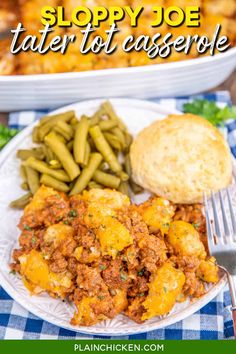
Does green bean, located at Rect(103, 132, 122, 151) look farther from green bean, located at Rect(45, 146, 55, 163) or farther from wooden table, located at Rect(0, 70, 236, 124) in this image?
wooden table, located at Rect(0, 70, 236, 124)

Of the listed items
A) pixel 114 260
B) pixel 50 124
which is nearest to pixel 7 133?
pixel 50 124

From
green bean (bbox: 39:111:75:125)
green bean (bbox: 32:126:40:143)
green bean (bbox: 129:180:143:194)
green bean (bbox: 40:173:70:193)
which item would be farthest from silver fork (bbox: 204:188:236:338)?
green bean (bbox: 32:126:40:143)

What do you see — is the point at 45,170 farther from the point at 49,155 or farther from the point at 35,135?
the point at 35,135

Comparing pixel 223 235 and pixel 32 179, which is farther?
pixel 32 179

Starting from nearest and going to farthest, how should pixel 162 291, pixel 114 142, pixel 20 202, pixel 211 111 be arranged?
pixel 162 291 < pixel 20 202 < pixel 114 142 < pixel 211 111

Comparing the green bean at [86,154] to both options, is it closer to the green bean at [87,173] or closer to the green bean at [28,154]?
the green bean at [87,173]

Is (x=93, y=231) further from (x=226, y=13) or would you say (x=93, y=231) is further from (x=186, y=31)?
(x=226, y=13)

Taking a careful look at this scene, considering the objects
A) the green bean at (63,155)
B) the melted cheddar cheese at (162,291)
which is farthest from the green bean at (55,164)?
the melted cheddar cheese at (162,291)
